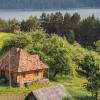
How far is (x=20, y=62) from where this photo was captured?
4806cm

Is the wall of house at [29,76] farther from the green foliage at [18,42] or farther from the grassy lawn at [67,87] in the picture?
the green foliage at [18,42]

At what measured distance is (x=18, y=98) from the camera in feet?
137

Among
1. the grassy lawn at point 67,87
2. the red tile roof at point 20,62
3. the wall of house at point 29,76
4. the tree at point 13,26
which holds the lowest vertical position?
the grassy lawn at point 67,87

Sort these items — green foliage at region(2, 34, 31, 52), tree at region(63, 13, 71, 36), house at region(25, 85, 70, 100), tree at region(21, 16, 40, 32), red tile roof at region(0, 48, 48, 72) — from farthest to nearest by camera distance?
tree at region(21, 16, 40, 32) → tree at region(63, 13, 71, 36) → green foliage at region(2, 34, 31, 52) → red tile roof at region(0, 48, 48, 72) → house at region(25, 85, 70, 100)

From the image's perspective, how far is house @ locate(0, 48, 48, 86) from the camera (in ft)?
155

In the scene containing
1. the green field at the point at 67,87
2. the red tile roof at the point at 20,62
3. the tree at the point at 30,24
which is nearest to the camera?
the green field at the point at 67,87

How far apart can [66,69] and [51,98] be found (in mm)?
14768

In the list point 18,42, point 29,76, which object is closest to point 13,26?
point 18,42

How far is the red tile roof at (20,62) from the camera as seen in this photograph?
47656 millimetres

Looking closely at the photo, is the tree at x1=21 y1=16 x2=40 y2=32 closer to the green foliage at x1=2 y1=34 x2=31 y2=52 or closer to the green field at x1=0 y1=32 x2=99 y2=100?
the green foliage at x1=2 y1=34 x2=31 y2=52

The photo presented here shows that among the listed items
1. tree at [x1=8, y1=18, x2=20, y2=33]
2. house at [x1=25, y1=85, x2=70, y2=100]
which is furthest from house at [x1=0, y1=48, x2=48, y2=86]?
tree at [x1=8, y1=18, x2=20, y2=33]

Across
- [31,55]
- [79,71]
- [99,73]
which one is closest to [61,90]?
[99,73]

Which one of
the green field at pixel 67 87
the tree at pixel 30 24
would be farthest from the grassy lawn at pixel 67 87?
the tree at pixel 30 24

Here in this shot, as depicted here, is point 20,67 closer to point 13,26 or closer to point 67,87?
point 67,87
